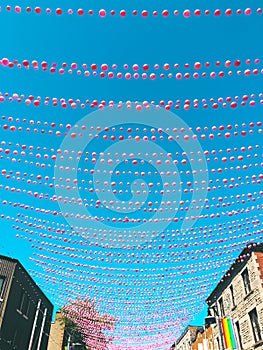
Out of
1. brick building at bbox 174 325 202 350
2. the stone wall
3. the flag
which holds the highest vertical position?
brick building at bbox 174 325 202 350

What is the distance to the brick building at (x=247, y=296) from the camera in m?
17.4

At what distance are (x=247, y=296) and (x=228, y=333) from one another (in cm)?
266

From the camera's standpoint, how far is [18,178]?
897 cm

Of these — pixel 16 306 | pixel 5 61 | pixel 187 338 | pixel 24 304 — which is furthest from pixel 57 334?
pixel 5 61

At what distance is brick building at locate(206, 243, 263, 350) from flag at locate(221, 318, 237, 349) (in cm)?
139

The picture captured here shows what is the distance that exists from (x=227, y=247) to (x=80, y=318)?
60.6 ft

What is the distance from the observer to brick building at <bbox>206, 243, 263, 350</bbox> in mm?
17391

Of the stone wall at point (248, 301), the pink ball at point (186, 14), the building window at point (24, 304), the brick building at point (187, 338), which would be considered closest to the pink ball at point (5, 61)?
the pink ball at point (186, 14)

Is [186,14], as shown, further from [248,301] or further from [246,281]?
[246,281]

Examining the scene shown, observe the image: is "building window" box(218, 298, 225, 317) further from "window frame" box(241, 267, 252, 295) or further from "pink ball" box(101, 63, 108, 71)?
"pink ball" box(101, 63, 108, 71)

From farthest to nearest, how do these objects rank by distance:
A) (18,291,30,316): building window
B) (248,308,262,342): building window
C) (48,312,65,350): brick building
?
(48,312,65,350): brick building, (18,291,30,316): building window, (248,308,262,342): building window

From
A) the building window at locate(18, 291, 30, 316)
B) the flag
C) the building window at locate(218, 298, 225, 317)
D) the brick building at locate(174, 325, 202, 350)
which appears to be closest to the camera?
the flag

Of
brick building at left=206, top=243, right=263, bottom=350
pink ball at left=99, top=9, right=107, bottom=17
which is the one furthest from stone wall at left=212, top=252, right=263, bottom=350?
pink ball at left=99, top=9, right=107, bottom=17

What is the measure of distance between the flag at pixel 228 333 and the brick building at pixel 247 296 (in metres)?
1.39
